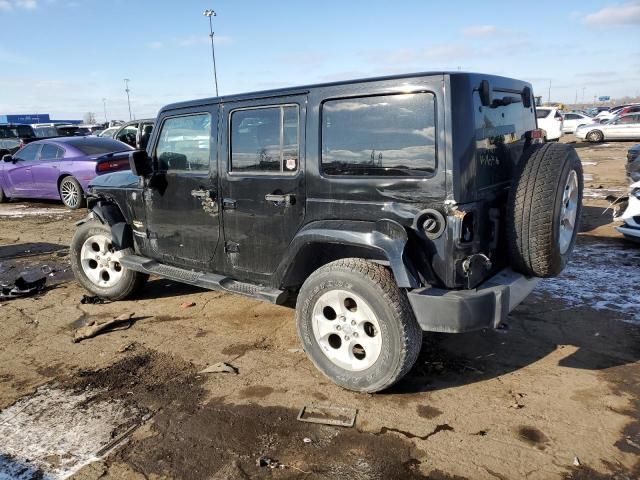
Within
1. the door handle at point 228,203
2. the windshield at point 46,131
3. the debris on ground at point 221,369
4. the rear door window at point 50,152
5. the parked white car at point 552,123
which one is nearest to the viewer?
the debris on ground at point 221,369

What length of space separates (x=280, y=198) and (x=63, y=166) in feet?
28.9

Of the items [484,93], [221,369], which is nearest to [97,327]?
[221,369]

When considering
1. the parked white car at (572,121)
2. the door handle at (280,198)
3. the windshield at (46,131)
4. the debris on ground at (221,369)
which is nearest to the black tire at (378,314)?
the door handle at (280,198)

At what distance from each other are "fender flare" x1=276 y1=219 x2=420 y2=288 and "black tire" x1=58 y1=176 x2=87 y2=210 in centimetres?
855

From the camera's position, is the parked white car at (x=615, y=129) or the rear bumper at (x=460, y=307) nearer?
the rear bumper at (x=460, y=307)

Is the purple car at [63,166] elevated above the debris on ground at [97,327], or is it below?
above

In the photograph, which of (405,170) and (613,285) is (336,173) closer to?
(405,170)

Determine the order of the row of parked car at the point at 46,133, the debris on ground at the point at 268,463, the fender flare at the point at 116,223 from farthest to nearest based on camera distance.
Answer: the row of parked car at the point at 46,133 → the fender flare at the point at 116,223 → the debris on ground at the point at 268,463

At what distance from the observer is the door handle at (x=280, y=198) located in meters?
3.65

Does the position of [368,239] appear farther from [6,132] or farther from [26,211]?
[6,132]

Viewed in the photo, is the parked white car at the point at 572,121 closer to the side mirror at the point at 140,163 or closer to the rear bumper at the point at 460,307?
the side mirror at the point at 140,163

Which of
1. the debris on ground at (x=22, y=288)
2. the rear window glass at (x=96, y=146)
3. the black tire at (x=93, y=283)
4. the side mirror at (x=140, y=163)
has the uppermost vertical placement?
the rear window glass at (x=96, y=146)

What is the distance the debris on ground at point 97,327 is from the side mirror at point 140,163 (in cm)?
137

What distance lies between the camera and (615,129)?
75.0 feet
